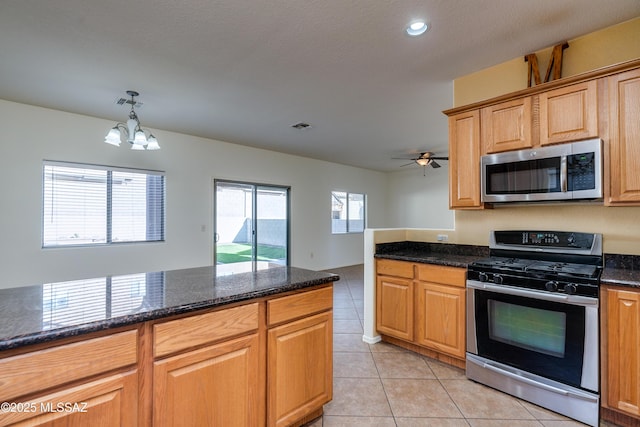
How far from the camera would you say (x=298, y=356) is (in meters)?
1.77

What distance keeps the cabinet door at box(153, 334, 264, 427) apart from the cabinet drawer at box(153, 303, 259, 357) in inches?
1.8

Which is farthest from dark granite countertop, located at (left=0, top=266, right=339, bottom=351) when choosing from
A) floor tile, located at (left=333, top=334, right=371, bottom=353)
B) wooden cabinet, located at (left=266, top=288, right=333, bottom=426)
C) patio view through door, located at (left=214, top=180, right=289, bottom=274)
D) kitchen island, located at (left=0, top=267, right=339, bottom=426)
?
patio view through door, located at (left=214, top=180, right=289, bottom=274)

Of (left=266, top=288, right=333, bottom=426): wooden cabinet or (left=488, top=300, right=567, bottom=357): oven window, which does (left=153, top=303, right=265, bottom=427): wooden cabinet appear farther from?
(left=488, top=300, right=567, bottom=357): oven window

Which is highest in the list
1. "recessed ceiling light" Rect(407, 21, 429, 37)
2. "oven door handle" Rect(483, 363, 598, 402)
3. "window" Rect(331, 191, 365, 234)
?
"recessed ceiling light" Rect(407, 21, 429, 37)

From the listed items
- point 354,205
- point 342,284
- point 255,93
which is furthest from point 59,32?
point 354,205

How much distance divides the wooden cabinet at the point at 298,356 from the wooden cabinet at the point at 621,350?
169 cm

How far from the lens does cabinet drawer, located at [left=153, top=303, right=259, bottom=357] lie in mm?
1291

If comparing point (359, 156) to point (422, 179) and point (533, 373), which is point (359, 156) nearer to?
point (422, 179)

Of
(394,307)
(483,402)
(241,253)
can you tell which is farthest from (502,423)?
(241,253)

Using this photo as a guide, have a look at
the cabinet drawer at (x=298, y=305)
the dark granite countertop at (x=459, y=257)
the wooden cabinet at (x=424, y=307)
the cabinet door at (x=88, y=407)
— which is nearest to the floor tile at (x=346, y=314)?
the wooden cabinet at (x=424, y=307)

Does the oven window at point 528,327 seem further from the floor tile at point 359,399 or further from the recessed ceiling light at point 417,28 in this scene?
the recessed ceiling light at point 417,28

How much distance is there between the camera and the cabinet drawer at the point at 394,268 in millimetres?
2865

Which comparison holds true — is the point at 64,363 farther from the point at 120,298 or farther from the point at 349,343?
the point at 349,343

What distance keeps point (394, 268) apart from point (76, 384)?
2.47 m
